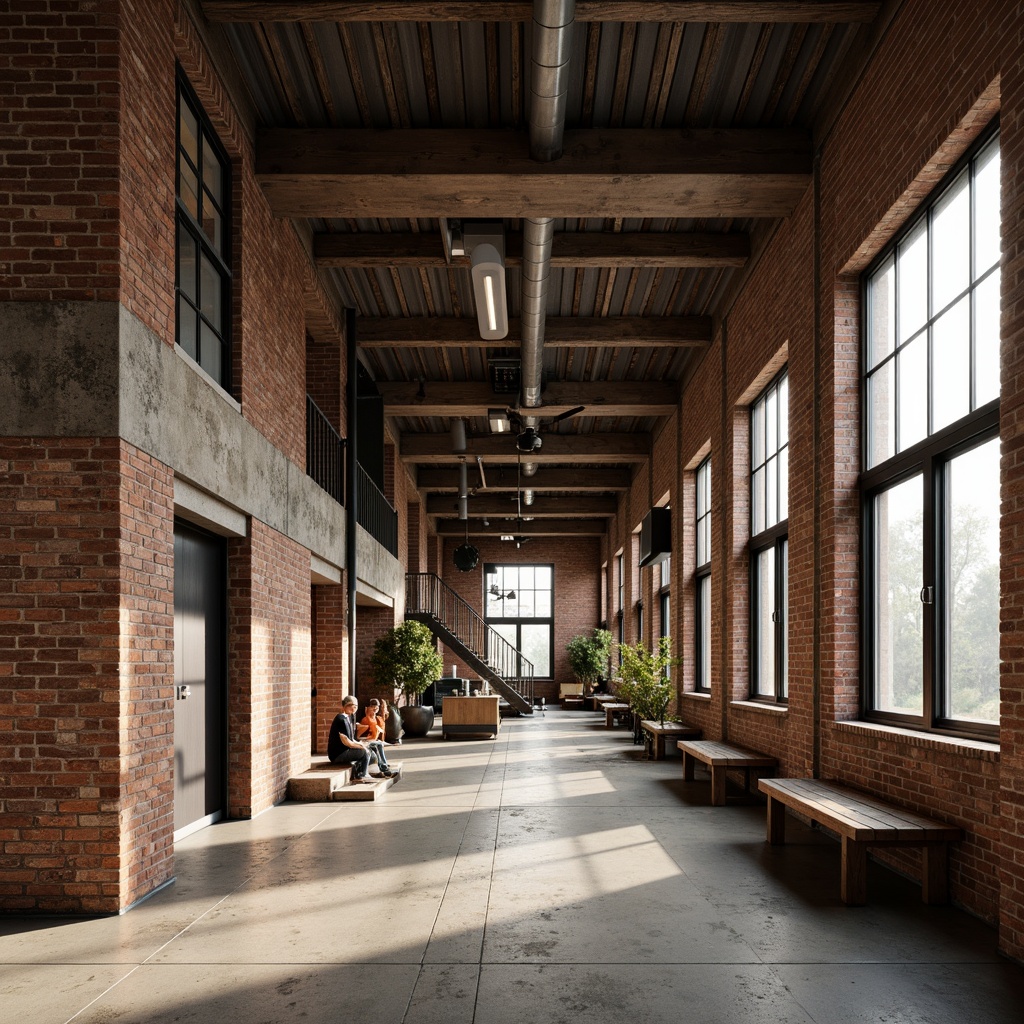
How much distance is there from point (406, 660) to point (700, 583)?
460 cm

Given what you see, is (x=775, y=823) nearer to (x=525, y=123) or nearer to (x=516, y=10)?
(x=525, y=123)

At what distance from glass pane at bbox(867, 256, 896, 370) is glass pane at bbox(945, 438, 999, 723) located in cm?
143

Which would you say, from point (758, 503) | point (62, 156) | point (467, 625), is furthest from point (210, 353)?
point (467, 625)

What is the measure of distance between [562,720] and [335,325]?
1180 centimetres

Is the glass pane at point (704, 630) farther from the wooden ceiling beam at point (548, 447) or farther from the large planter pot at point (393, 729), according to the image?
the large planter pot at point (393, 729)

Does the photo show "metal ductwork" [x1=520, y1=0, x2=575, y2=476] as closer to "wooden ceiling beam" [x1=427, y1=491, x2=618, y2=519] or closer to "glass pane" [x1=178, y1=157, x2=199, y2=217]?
"glass pane" [x1=178, y1=157, x2=199, y2=217]

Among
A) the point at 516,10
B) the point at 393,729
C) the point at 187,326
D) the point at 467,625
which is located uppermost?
the point at 516,10

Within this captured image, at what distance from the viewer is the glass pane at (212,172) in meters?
7.01

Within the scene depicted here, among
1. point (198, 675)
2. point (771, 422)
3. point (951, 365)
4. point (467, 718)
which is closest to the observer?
point (951, 365)

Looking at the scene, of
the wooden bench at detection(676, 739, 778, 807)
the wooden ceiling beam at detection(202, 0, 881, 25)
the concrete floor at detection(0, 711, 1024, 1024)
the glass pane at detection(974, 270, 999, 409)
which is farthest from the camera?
the wooden bench at detection(676, 739, 778, 807)

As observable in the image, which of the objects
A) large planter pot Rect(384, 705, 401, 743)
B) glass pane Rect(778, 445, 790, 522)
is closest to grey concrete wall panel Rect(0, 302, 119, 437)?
glass pane Rect(778, 445, 790, 522)

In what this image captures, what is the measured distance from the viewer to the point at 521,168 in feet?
24.5

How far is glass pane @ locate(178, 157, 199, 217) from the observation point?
6444 mm

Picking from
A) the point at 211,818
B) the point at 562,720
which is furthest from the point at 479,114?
the point at 562,720
